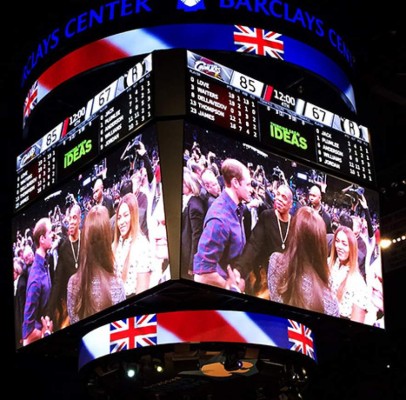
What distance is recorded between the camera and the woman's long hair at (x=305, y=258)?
657cm

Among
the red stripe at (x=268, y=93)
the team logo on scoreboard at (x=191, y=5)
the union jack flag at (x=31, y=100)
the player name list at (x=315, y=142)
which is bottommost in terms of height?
the player name list at (x=315, y=142)

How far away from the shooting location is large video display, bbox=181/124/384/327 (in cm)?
614

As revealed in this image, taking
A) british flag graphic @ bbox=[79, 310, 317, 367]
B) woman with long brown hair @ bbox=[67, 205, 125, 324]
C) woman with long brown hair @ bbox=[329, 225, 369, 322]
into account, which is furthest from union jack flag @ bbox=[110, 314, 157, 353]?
woman with long brown hair @ bbox=[329, 225, 369, 322]

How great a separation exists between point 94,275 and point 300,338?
1.77 m

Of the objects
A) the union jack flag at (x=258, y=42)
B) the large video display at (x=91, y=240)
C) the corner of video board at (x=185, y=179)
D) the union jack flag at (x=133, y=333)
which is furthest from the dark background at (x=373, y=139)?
the union jack flag at (x=133, y=333)

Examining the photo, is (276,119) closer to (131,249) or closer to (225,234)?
(225,234)

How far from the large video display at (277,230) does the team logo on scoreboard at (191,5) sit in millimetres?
1336

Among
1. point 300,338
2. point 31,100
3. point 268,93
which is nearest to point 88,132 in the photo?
point 31,100

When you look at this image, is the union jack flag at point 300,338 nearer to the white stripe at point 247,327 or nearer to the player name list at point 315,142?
the white stripe at point 247,327

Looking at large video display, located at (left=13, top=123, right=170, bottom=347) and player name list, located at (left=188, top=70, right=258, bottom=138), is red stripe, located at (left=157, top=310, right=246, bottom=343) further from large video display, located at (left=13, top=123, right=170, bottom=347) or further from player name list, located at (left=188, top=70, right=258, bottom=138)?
player name list, located at (left=188, top=70, right=258, bottom=138)

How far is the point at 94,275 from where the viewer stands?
6656 mm

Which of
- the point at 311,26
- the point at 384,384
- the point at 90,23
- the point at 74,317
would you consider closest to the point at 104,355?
the point at 74,317

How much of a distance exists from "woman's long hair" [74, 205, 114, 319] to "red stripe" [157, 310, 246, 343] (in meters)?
0.53

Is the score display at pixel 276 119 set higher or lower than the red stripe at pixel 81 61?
lower
